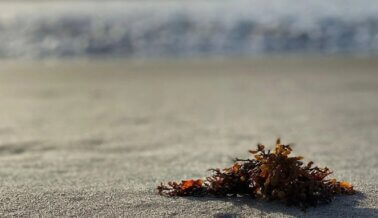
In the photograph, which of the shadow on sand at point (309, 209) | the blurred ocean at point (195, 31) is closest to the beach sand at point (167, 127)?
the shadow on sand at point (309, 209)

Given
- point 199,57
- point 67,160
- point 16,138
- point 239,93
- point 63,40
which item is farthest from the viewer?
point 63,40

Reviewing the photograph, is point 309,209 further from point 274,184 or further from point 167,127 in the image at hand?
point 167,127

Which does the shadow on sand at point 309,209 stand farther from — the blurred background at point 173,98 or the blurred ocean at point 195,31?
the blurred ocean at point 195,31

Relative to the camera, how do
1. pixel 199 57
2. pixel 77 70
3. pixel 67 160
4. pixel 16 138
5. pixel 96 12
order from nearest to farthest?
pixel 67 160 < pixel 16 138 < pixel 77 70 < pixel 199 57 < pixel 96 12

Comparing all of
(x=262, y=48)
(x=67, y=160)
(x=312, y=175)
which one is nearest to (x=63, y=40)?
(x=262, y=48)

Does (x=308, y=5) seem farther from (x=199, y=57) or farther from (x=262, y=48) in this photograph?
(x=199, y=57)

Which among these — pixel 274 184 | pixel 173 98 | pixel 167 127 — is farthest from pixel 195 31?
pixel 274 184
